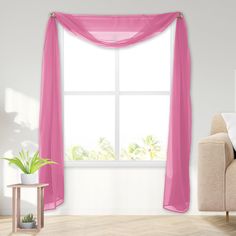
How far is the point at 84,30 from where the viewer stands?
4926 millimetres

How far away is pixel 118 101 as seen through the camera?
5.04 m

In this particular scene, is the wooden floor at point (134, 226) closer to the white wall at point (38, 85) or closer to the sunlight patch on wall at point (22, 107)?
the white wall at point (38, 85)

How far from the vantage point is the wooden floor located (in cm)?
395

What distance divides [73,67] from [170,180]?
145cm

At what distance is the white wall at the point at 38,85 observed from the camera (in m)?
4.91

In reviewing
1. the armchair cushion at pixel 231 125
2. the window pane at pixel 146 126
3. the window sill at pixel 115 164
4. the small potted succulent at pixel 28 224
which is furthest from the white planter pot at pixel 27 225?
the armchair cushion at pixel 231 125

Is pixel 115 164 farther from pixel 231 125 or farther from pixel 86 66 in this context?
pixel 231 125

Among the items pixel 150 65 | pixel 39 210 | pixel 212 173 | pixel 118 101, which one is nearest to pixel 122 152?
pixel 118 101

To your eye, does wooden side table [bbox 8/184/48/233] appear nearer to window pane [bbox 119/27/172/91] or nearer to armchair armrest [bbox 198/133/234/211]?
armchair armrest [bbox 198/133/234/211]

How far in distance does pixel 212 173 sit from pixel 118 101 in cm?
156

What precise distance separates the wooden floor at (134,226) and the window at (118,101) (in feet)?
2.16

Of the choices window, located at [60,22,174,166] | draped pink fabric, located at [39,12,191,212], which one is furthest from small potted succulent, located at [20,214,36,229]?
window, located at [60,22,174,166]

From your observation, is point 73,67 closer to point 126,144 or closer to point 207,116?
point 126,144

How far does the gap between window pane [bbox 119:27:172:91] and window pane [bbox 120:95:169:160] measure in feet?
0.36
